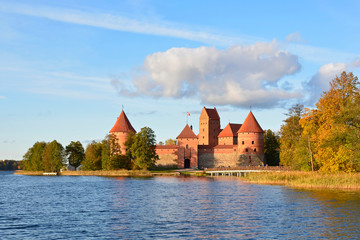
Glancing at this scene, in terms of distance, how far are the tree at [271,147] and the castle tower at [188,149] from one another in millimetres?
13822

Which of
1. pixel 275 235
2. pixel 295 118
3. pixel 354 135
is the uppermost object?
pixel 295 118

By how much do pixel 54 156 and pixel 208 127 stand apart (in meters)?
34.6

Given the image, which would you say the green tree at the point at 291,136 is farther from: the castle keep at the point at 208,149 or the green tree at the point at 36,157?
the green tree at the point at 36,157

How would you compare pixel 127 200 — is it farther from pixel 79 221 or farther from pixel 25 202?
pixel 79 221

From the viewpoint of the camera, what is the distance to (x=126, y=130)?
278 feet

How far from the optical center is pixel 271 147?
8606 cm

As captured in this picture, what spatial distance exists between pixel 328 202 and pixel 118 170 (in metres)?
50.2

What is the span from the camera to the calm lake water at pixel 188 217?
62.7ft

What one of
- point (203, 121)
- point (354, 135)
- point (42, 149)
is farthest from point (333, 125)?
point (42, 149)

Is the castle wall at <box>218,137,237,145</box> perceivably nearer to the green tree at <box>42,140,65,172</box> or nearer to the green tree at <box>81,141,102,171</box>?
the green tree at <box>81,141,102,171</box>

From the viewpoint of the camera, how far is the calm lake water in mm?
19125

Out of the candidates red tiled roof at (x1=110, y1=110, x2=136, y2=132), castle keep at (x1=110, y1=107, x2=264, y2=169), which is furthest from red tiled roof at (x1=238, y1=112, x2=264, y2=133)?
red tiled roof at (x1=110, y1=110, x2=136, y2=132)

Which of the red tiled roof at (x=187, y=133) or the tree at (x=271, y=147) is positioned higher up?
the red tiled roof at (x=187, y=133)

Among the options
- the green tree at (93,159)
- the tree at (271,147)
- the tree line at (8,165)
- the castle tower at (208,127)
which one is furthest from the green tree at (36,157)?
the tree line at (8,165)
